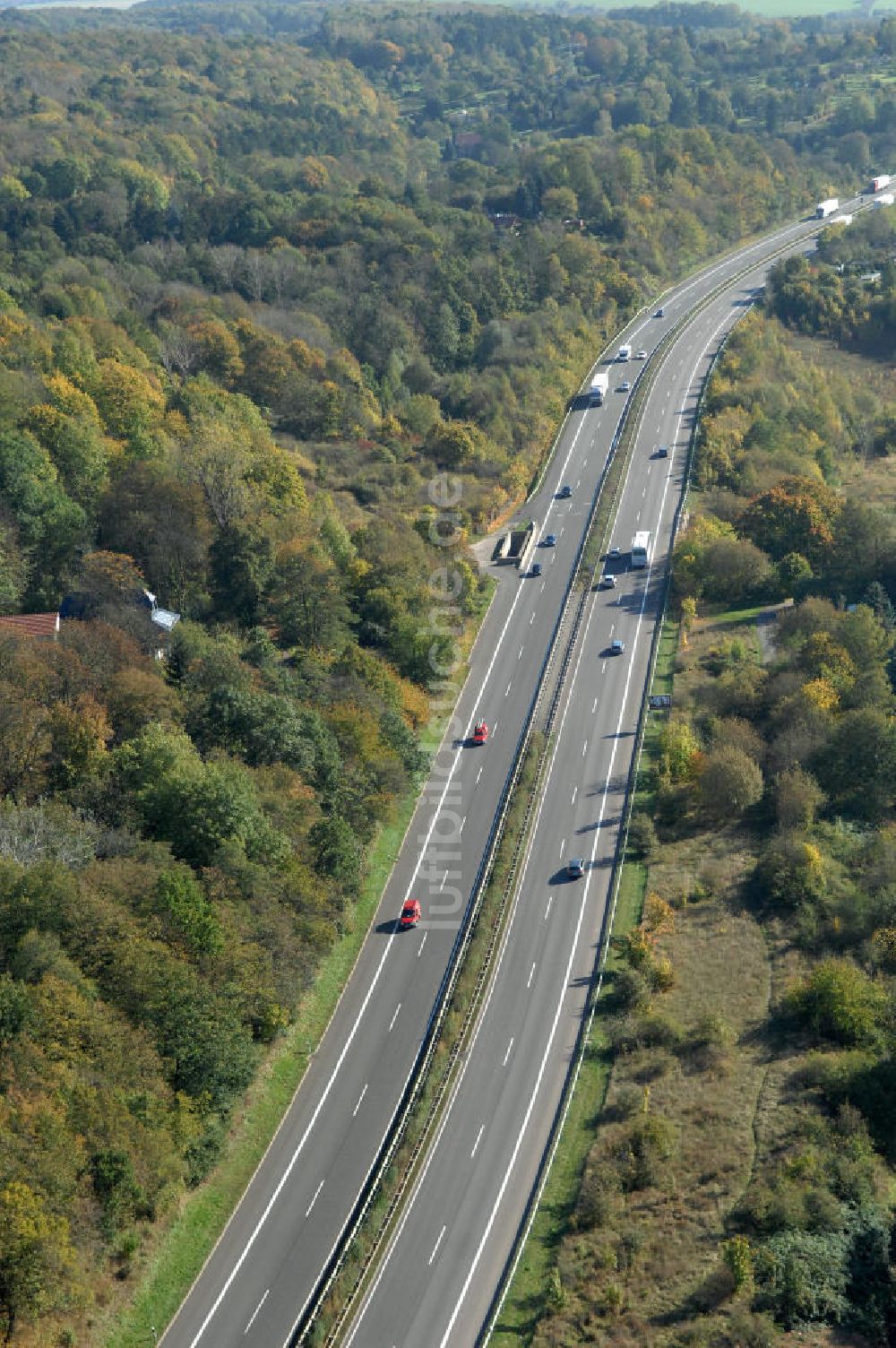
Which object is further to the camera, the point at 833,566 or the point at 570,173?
the point at 570,173

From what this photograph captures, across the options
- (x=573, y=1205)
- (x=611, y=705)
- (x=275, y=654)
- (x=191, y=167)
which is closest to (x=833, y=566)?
(x=611, y=705)

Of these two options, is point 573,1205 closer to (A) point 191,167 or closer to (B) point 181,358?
(B) point 181,358

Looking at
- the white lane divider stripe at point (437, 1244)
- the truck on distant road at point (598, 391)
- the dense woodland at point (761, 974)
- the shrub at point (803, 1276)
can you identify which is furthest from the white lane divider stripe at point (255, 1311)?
the truck on distant road at point (598, 391)

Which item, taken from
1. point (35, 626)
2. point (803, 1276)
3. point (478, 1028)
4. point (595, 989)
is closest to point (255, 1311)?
point (478, 1028)

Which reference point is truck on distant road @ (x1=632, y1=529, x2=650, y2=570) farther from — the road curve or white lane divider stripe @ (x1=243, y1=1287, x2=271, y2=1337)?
white lane divider stripe @ (x1=243, y1=1287, x2=271, y2=1337)

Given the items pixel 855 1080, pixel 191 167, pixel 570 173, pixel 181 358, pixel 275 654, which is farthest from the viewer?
pixel 191 167
